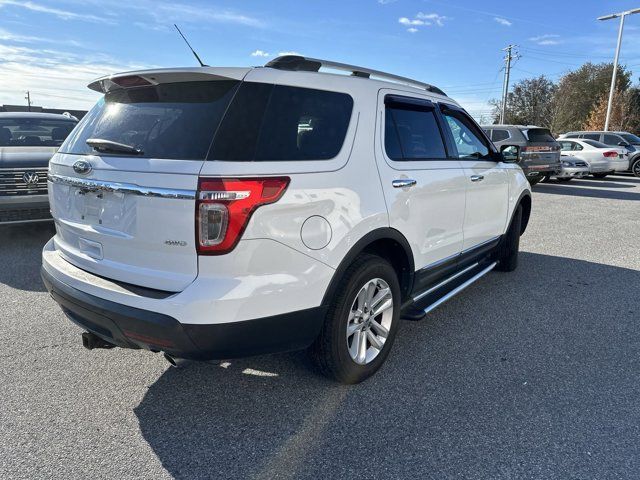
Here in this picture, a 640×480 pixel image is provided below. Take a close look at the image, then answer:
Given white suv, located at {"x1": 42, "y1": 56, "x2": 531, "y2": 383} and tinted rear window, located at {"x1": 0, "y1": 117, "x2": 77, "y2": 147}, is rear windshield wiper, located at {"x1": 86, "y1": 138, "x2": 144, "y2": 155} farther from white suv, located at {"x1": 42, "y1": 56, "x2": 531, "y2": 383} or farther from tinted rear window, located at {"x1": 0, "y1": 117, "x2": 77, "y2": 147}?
tinted rear window, located at {"x1": 0, "y1": 117, "x2": 77, "y2": 147}

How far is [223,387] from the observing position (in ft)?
9.95

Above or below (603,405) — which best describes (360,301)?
above

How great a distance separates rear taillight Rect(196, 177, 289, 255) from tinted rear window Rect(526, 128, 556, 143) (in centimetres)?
1272

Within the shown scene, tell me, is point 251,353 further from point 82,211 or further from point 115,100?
point 115,100

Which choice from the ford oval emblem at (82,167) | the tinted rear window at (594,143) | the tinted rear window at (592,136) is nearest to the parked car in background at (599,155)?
the tinted rear window at (594,143)

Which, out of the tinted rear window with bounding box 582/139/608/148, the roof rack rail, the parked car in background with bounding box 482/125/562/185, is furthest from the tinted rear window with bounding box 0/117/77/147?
the tinted rear window with bounding box 582/139/608/148

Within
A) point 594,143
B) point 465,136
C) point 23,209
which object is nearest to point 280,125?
point 465,136

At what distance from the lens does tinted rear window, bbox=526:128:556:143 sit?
1327cm

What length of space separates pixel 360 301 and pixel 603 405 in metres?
1.56

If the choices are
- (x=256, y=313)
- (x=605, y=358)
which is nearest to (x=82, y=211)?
(x=256, y=313)

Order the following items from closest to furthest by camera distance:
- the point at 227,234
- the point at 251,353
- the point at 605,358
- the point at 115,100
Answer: the point at 227,234, the point at 251,353, the point at 115,100, the point at 605,358

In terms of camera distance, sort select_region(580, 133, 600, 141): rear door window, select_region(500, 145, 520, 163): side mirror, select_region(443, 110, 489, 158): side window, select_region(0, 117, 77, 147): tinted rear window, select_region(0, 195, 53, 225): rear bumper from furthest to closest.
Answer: select_region(580, 133, 600, 141): rear door window, select_region(0, 117, 77, 147): tinted rear window, select_region(0, 195, 53, 225): rear bumper, select_region(500, 145, 520, 163): side mirror, select_region(443, 110, 489, 158): side window

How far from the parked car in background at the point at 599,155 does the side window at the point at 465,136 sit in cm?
1434

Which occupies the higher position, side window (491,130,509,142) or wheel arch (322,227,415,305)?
side window (491,130,509,142)
